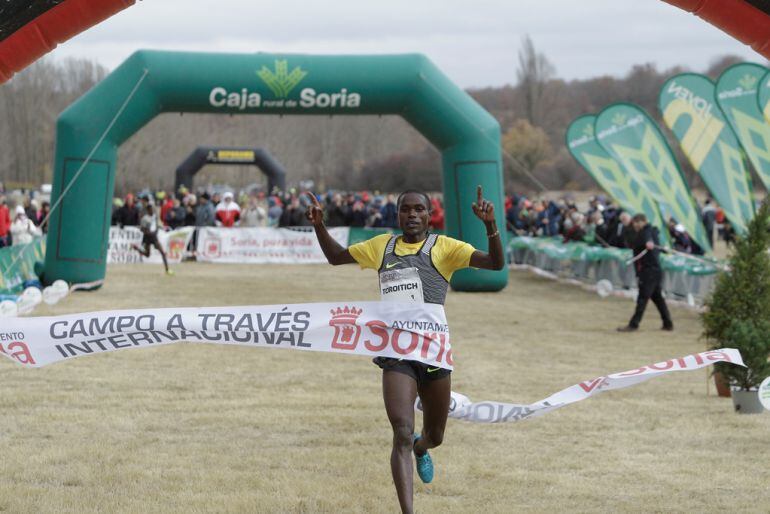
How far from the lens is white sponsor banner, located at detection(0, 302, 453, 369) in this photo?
619cm

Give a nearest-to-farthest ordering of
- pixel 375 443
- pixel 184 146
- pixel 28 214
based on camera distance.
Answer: pixel 375 443, pixel 28 214, pixel 184 146

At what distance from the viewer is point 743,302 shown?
32.3 ft

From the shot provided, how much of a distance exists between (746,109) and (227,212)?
16231mm

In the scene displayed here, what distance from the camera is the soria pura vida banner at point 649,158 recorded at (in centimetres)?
1792

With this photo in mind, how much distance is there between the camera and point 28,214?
25.7 metres

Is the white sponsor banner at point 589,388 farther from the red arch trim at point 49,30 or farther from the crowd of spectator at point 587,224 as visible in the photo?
the crowd of spectator at point 587,224

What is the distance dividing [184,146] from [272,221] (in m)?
38.8

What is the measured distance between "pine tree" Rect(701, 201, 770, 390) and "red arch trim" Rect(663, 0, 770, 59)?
3.26 metres

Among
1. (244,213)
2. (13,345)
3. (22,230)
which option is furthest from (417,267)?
(244,213)

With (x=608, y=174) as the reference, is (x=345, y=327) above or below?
below

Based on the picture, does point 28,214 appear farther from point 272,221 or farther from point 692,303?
point 692,303

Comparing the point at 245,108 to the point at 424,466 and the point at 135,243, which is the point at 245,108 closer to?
the point at 135,243

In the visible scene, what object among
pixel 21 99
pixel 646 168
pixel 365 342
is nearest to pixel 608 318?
pixel 646 168

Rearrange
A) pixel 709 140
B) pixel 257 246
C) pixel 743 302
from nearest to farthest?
pixel 743 302
pixel 709 140
pixel 257 246
